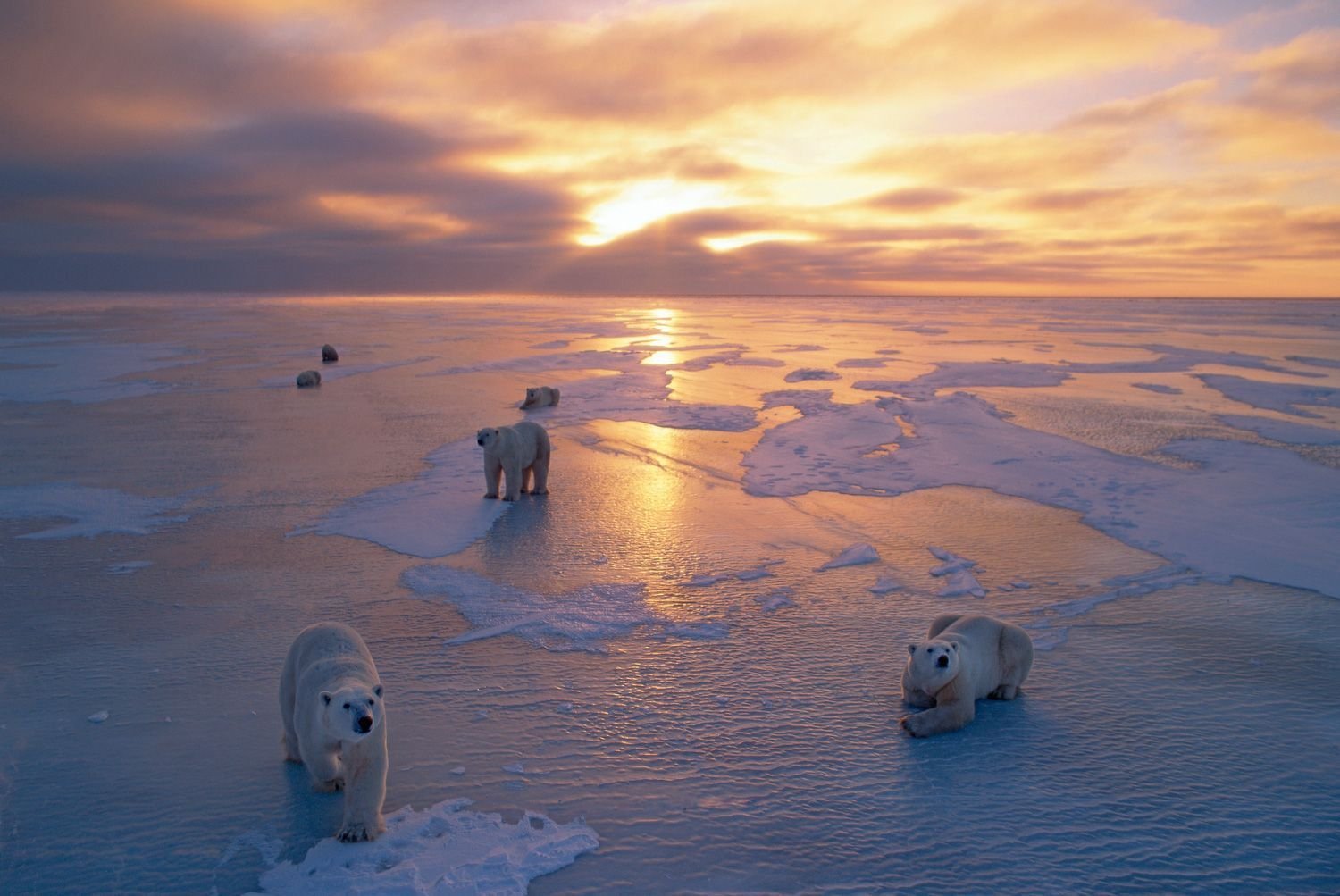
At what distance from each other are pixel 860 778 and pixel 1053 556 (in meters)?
3.89

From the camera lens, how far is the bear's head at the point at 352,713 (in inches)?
125

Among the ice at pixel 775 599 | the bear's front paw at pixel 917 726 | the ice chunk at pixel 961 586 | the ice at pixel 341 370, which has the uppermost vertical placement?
the ice at pixel 341 370

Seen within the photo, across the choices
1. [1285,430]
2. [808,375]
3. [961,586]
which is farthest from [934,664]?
Answer: [808,375]

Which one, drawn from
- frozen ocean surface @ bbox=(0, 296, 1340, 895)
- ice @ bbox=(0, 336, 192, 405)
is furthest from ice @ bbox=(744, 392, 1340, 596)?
ice @ bbox=(0, 336, 192, 405)

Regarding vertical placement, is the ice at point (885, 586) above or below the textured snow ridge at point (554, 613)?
above

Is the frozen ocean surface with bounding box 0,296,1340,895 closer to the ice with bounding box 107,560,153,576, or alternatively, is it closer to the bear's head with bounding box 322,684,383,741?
the ice with bounding box 107,560,153,576

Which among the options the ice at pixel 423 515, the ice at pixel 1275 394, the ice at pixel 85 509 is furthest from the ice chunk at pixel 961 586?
the ice at pixel 1275 394

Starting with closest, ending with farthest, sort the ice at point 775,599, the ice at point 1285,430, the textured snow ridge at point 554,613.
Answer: the textured snow ridge at point 554,613 < the ice at point 775,599 < the ice at point 1285,430

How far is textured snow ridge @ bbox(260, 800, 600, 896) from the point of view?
312cm

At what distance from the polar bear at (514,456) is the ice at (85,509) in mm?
2904

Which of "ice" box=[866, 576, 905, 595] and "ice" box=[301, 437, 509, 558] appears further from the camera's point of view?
"ice" box=[301, 437, 509, 558]

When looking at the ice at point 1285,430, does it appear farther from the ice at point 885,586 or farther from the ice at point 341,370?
the ice at point 341,370

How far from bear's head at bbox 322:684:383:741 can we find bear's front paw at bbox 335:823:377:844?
16.4 inches

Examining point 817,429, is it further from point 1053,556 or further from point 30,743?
point 30,743
